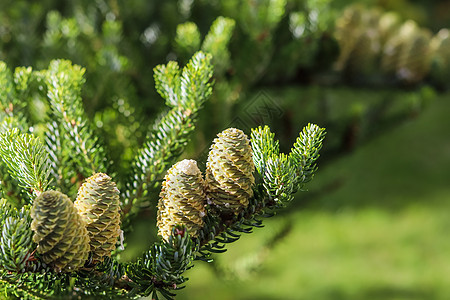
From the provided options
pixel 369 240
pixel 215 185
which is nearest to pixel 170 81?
pixel 215 185

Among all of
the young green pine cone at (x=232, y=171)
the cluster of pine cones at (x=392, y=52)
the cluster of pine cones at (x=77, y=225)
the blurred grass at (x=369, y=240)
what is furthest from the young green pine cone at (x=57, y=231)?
the blurred grass at (x=369, y=240)

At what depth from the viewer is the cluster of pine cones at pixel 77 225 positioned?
0.31 meters

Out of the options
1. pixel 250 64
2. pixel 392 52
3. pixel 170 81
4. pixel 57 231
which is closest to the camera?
pixel 57 231

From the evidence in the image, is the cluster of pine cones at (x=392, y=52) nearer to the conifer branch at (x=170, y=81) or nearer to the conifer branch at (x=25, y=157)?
the conifer branch at (x=170, y=81)

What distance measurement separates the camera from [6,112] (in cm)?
48

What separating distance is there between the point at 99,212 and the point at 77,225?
0.09 ft

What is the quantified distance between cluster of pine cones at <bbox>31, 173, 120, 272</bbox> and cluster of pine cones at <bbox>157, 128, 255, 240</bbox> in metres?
0.05

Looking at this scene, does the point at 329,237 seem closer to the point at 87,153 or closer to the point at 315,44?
the point at 315,44

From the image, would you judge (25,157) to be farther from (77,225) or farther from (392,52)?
(392,52)

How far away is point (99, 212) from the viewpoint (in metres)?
0.35

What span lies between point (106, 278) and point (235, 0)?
798 millimetres

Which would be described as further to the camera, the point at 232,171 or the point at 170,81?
the point at 170,81

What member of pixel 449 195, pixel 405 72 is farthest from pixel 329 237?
pixel 405 72

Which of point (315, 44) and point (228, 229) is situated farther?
point (315, 44)
